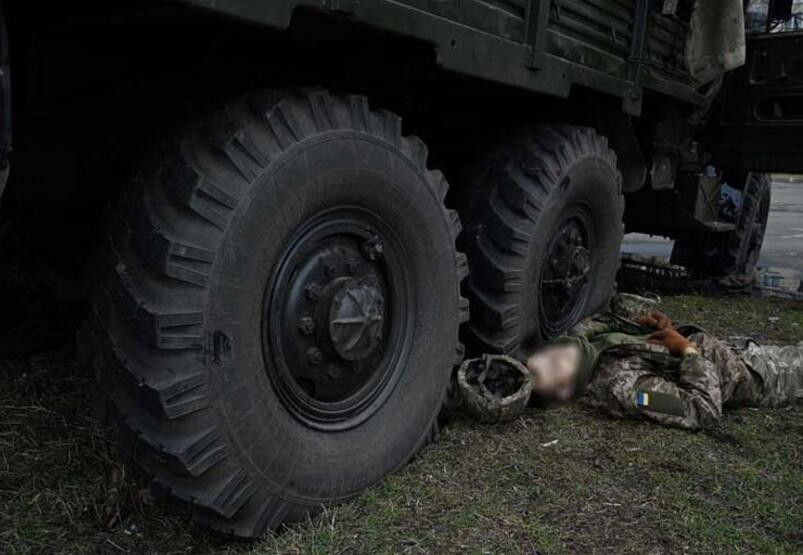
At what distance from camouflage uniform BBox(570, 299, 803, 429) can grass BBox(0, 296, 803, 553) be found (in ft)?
0.30

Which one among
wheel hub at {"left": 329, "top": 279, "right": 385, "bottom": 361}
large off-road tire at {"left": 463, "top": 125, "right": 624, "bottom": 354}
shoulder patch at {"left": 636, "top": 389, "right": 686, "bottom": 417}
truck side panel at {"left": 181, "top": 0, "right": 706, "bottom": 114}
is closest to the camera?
truck side panel at {"left": 181, "top": 0, "right": 706, "bottom": 114}

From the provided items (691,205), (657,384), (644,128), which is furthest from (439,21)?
(691,205)

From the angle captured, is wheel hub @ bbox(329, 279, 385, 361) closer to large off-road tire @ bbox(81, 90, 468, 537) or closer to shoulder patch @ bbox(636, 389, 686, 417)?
large off-road tire @ bbox(81, 90, 468, 537)

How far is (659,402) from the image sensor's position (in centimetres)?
343

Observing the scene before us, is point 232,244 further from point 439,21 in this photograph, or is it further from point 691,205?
point 691,205

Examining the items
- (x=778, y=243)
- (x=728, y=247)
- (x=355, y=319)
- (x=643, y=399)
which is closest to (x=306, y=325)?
(x=355, y=319)

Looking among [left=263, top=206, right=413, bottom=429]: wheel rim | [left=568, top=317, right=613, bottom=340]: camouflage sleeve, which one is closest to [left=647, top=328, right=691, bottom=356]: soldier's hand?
[left=568, top=317, right=613, bottom=340]: camouflage sleeve

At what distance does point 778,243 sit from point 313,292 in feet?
37.7

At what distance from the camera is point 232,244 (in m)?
2.20

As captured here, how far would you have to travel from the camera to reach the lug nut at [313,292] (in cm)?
254

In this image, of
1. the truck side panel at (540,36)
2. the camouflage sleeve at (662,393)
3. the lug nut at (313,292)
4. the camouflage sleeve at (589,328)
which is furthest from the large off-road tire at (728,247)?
the lug nut at (313,292)

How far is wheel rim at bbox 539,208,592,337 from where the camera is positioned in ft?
13.1

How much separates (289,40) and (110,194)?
38.1 inches

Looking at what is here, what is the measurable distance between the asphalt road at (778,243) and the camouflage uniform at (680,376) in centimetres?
598
